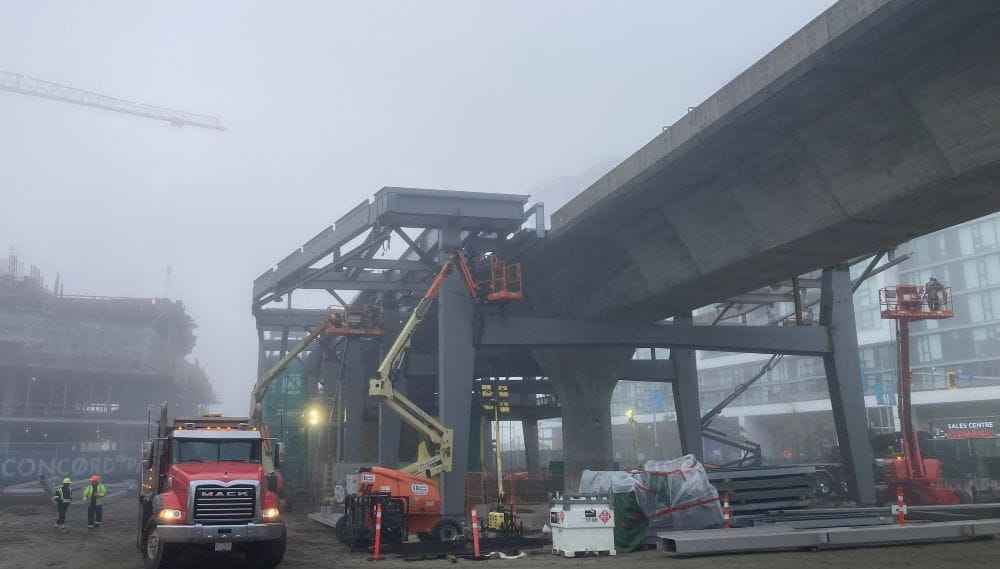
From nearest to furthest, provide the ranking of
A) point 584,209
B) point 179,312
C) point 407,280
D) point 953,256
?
1. point 584,209
2. point 407,280
3. point 953,256
4. point 179,312

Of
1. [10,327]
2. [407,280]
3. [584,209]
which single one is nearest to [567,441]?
[407,280]

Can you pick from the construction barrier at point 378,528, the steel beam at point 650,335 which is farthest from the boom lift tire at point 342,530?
the steel beam at point 650,335

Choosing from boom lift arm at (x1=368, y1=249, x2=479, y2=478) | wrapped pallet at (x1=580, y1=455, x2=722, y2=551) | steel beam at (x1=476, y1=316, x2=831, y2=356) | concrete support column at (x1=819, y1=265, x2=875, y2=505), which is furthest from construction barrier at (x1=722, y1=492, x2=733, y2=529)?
concrete support column at (x1=819, y1=265, x2=875, y2=505)

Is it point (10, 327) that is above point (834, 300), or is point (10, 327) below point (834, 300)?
above

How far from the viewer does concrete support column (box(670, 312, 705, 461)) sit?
32.9 meters

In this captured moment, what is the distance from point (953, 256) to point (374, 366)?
63.1m

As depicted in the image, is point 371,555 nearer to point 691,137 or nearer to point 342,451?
point 691,137

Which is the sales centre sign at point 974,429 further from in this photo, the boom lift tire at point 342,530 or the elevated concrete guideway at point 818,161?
the boom lift tire at point 342,530

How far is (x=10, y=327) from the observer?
301ft

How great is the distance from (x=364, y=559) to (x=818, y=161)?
42.0 ft

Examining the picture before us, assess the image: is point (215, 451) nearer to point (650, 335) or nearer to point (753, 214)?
point (753, 214)

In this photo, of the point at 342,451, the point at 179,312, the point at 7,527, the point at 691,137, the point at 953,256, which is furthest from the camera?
the point at 179,312

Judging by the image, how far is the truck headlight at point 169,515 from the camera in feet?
46.2

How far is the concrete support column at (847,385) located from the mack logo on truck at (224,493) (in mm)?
20298
